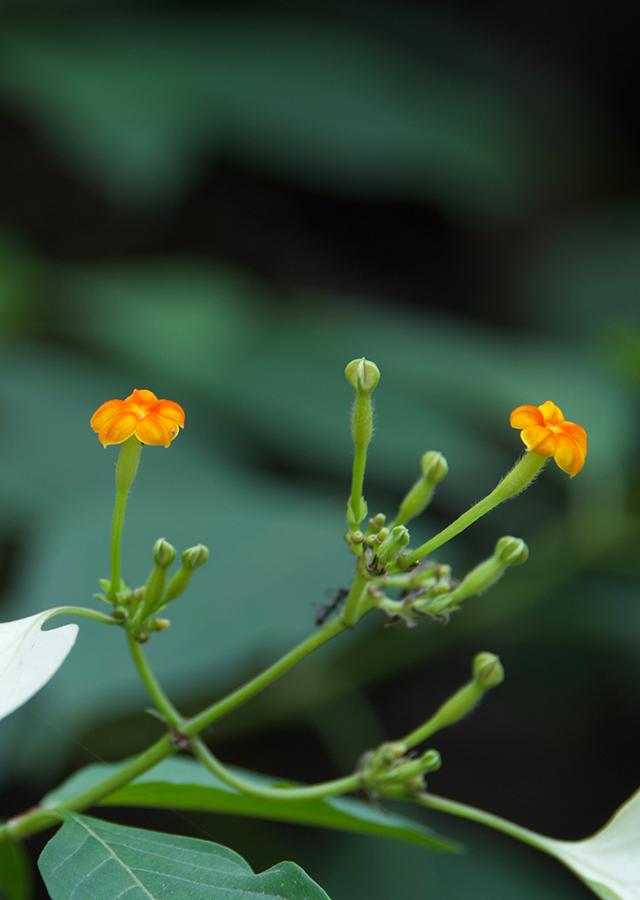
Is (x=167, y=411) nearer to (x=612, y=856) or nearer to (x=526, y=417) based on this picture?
(x=526, y=417)

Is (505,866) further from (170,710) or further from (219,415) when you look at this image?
(170,710)

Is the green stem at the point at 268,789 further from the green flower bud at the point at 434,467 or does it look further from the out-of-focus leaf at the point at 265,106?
the out-of-focus leaf at the point at 265,106

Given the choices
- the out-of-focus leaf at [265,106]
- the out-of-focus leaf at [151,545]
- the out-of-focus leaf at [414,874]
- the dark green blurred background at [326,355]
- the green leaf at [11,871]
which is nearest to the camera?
the green leaf at [11,871]

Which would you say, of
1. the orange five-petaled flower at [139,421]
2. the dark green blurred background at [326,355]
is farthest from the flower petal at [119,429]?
the dark green blurred background at [326,355]

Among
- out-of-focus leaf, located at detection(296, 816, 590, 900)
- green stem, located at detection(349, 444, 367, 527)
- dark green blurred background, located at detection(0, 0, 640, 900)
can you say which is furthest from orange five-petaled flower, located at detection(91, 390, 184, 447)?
out-of-focus leaf, located at detection(296, 816, 590, 900)

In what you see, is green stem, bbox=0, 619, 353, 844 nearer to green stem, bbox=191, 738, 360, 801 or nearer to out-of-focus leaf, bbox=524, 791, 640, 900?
green stem, bbox=191, 738, 360, 801

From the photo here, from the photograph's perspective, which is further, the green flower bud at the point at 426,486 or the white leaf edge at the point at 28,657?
the green flower bud at the point at 426,486
